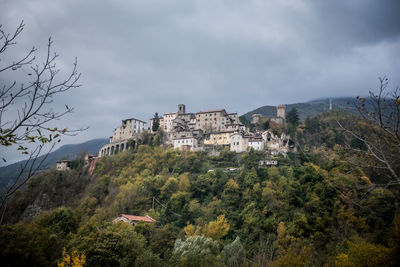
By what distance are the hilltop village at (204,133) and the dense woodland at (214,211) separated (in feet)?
10.2

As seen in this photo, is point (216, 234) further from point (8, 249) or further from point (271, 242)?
point (8, 249)

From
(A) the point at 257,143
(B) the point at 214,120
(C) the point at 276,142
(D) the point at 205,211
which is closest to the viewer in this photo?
(D) the point at 205,211

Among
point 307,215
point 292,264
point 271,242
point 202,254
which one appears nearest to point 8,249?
point 202,254

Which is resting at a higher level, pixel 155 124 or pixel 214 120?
pixel 214 120

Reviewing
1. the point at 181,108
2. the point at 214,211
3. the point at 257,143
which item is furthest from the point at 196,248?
the point at 181,108

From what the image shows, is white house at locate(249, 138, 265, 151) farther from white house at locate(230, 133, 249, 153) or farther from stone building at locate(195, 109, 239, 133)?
stone building at locate(195, 109, 239, 133)

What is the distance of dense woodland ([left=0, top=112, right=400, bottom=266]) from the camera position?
1980cm

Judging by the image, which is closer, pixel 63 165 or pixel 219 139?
pixel 219 139

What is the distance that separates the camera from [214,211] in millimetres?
40438

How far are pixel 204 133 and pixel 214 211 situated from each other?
28.1m

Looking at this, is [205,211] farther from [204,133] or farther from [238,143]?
[204,133]

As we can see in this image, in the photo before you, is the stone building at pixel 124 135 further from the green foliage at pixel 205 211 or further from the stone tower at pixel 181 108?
the stone tower at pixel 181 108

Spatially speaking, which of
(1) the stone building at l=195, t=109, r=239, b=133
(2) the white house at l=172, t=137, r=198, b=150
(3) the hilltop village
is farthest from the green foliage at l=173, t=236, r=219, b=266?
(1) the stone building at l=195, t=109, r=239, b=133

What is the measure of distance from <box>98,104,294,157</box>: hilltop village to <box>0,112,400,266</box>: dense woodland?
10.2 ft
